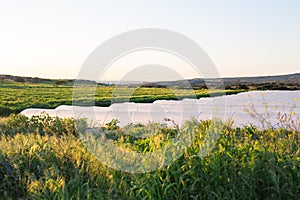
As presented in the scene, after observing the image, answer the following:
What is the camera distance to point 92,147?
4.83 meters

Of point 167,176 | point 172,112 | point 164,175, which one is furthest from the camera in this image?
point 172,112

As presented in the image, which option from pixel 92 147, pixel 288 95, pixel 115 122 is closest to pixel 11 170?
pixel 92 147

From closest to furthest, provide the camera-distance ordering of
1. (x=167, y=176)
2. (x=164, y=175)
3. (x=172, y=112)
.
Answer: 1. (x=167, y=176)
2. (x=164, y=175)
3. (x=172, y=112)

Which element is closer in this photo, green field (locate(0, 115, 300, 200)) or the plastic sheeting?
green field (locate(0, 115, 300, 200))

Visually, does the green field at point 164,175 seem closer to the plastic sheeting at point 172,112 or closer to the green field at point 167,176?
the green field at point 167,176

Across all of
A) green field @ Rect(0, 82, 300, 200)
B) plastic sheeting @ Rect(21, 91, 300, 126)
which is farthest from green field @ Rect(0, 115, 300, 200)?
plastic sheeting @ Rect(21, 91, 300, 126)

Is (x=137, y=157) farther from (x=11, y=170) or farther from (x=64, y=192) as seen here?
(x=11, y=170)

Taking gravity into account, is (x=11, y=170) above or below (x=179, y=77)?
below

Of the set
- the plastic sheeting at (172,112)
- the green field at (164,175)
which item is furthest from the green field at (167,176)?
the plastic sheeting at (172,112)

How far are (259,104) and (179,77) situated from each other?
662 centimetres

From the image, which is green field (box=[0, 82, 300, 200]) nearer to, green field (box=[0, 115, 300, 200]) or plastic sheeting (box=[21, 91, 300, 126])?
green field (box=[0, 115, 300, 200])

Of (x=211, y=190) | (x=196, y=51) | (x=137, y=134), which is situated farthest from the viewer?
(x=137, y=134)

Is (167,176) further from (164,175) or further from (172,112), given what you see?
(172,112)

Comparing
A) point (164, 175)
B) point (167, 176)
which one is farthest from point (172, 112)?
point (167, 176)
